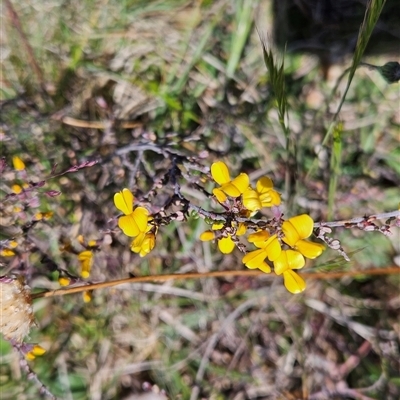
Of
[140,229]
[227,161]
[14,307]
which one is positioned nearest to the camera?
[140,229]

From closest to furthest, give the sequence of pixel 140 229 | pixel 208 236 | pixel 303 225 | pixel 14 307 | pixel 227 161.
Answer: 1. pixel 303 225
2. pixel 140 229
3. pixel 14 307
4. pixel 208 236
5. pixel 227 161

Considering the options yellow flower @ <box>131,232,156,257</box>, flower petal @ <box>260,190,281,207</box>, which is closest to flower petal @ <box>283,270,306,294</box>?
flower petal @ <box>260,190,281,207</box>

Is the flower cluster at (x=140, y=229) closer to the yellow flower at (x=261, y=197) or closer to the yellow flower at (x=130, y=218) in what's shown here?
the yellow flower at (x=130, y=218)

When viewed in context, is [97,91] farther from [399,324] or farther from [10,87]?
[399,324]

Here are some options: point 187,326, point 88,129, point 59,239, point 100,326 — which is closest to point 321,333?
point 187,326

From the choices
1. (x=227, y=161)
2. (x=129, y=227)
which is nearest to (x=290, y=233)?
(x=129, y=227)

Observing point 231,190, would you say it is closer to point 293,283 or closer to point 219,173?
point 219,173

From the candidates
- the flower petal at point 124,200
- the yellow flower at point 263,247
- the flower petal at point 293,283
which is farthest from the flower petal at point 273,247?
the flower petal at point 124,200
